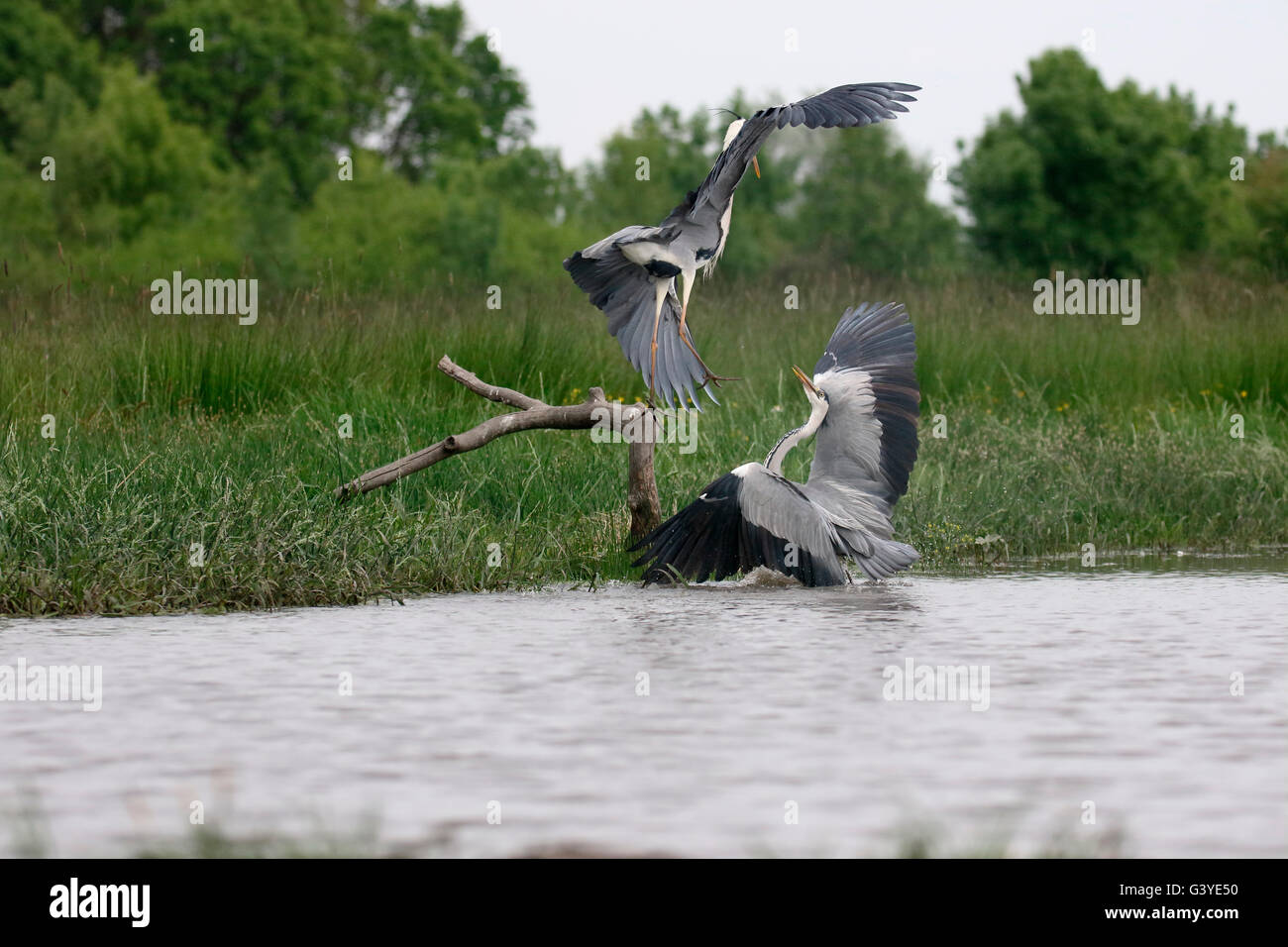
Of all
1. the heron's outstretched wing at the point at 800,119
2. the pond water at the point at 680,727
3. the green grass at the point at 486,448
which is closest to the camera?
the pond water at the point at 680,727

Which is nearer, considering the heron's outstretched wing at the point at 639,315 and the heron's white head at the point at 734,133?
the heron's white head at the point at 734,133

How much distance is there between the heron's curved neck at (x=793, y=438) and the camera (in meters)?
7.92

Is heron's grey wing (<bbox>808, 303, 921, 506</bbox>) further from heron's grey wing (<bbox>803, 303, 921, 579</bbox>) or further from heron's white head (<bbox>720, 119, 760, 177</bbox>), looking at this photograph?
heron's white head (<bbox>720, 119, 760, 177</bbox>)

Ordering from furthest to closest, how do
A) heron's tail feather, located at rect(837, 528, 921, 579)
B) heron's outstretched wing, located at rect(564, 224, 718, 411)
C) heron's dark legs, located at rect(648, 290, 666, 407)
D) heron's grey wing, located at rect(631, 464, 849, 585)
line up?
heron's outstretched wing, located at rect(564, 224, 718, 411), heron's dark legs, located at rect(648, 290, 666, 407), heron's tail feather, located at rect(837, 528, 921, 579), heron's grey wing, located at rect(631, 464, 849, 585)

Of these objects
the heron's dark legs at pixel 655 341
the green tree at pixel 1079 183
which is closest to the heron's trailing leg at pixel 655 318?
the heron's dark legs at pixel 655 341

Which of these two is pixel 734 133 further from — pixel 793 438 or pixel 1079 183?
pixel 1079 183

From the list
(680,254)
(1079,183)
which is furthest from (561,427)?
(1079,183)

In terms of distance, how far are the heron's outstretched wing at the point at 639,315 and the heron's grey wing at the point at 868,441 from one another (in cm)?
70

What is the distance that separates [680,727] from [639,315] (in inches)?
138

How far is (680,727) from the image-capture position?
492 centimetres

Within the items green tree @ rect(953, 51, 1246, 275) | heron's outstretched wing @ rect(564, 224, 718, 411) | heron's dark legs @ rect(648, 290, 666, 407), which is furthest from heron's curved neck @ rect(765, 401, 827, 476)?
green tree @ rect(953, 51, 1246, 275)

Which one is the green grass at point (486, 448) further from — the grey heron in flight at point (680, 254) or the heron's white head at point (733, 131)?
the heron's white head at point (733, 131)

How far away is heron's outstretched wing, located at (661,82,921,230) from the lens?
24.2 feet

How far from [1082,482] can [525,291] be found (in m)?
5.96
